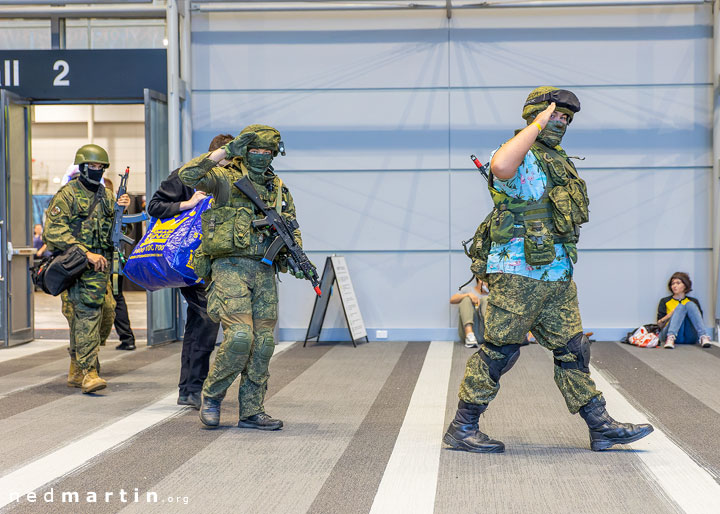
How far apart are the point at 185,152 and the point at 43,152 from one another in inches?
411

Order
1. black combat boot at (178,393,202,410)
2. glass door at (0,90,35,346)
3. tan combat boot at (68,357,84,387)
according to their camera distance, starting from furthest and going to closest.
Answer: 1. glass door at (0,90,35,346)
2. tan combat boot at (68,357,84,387)
3. black combat boot at (178,393,202,410)

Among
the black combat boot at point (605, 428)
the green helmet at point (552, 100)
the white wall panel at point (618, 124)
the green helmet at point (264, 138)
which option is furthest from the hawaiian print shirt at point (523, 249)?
the white wall panel at point (618, 124)

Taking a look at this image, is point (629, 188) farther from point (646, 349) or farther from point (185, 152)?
point (185, 152)

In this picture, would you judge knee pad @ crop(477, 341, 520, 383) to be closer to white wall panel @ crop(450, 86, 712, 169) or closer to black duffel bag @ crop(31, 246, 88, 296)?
black duffel bag @ crop(31, 246, 88, 296)

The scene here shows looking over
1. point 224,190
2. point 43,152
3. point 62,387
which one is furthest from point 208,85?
point 43,152

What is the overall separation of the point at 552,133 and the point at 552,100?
0.58 feet

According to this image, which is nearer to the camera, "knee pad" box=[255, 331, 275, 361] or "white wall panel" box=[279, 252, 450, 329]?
"knee pad" box=[255, 331, 275, 361]

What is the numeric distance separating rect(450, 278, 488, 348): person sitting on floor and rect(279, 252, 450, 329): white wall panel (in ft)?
1.49

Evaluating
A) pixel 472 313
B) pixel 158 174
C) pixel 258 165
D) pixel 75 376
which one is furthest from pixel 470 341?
pixel 258 165

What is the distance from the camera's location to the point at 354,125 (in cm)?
1012

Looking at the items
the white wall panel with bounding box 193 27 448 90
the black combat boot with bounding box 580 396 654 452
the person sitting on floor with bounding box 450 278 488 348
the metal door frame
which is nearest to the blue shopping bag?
the black combat boot with bounding box 580 396 654 452

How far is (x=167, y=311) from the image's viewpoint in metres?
9.86

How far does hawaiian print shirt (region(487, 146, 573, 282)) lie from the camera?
440cm

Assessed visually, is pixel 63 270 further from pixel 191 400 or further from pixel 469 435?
pixel 469 435
